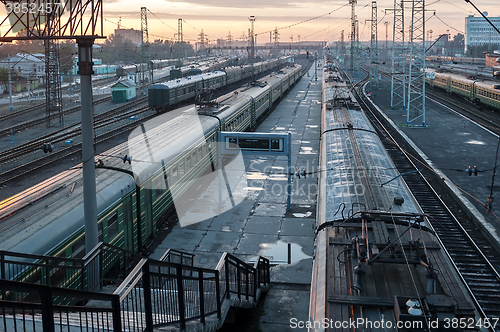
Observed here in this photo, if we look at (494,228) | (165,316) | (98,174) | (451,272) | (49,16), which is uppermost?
(49,16)

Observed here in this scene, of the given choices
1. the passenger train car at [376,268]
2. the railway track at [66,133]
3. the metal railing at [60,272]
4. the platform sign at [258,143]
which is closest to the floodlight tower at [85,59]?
the metal railing at [60,272]

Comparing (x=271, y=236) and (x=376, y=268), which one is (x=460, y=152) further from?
(x=376, y=268)

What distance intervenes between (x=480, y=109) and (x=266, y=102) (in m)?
21.9

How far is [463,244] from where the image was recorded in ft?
54.9

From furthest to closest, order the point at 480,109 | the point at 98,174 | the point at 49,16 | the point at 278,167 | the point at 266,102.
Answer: the point at 480,109
the point at 266,102
the point at 278,167
the point at 98,174
the point at 49,16

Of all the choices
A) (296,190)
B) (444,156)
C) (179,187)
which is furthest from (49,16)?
(444,156)

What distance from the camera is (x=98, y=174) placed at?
14.1m

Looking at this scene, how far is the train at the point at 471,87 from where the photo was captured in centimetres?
4306

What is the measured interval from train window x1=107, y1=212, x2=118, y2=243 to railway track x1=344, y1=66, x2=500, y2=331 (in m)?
7.99

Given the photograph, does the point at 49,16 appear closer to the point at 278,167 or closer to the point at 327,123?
the point at 327,123

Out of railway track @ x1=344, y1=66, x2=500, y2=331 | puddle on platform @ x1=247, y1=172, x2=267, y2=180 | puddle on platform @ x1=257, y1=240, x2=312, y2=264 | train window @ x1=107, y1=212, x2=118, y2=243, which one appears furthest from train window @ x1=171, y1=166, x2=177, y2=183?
railway track @ x1=344, y1=66, x2=500, y2=331

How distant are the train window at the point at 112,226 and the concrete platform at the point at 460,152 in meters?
11.1

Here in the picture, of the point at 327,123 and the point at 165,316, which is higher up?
the point at 327,123

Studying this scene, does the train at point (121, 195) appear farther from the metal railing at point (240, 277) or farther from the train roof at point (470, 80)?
the train roof at point (470, 80)
